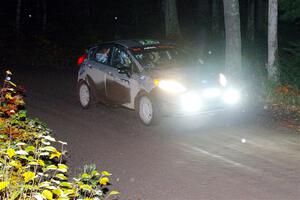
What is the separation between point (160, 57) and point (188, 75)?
1259 millimetres

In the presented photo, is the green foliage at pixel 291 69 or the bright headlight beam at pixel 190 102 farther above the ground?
the green foliage at pixel 291 69

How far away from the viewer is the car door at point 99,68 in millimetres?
13180

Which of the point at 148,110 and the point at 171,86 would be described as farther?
the point at 148,110

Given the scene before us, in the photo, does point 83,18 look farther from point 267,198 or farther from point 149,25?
point 267,198

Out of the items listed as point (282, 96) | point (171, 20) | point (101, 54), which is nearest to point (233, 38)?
point (282, 96)

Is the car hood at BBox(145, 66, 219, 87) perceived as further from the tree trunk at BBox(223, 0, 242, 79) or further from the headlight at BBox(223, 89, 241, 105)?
the tree trunk at BBox(223, 0, 242, 79)

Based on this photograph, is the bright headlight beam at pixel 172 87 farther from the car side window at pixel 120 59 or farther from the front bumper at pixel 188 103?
the car side window at pixel 120 59

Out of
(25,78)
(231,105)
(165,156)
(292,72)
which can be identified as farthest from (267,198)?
(25,78)

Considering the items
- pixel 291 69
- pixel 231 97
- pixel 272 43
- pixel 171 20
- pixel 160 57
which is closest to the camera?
pixel 231 97

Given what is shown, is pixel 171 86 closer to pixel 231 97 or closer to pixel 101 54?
pixel 231 97

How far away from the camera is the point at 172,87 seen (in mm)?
11289

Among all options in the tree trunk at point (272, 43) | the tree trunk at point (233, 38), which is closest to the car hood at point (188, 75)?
the tree trunk at point (233, 38)

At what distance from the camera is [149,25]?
135 ft

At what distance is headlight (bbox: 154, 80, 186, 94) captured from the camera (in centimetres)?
1125
